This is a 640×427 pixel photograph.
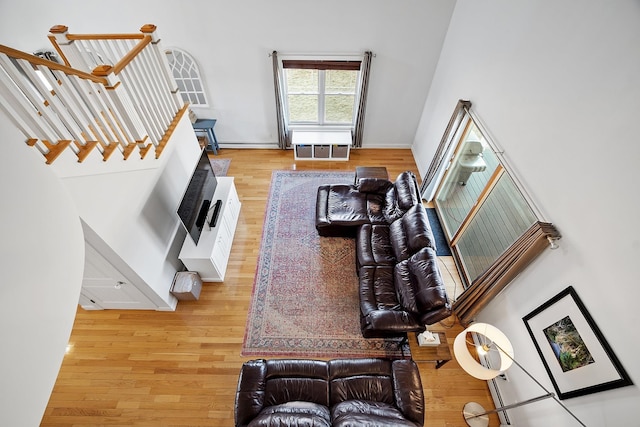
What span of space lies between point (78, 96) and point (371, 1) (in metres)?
3.84

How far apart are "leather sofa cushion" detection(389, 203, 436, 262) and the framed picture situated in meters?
1.21

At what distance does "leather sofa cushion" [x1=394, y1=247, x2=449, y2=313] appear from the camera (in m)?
2.95

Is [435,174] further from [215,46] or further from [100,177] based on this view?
[100,177]

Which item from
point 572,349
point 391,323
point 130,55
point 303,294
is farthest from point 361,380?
point 130,55

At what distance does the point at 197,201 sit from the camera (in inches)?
140

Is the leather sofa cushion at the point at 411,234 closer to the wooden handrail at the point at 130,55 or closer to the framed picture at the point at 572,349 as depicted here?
the framed picture at the point at 572,349

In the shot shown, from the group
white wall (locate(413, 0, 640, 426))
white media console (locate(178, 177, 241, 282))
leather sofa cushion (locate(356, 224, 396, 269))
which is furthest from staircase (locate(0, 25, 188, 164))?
white wall (locate(413, 0, 640, 426))

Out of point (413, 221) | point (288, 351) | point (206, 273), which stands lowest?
point (288, 351)

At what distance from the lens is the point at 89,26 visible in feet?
14.3

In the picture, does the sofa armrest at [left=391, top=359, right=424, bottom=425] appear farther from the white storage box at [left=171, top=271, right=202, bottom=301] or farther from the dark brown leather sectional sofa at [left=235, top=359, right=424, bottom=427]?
the white storage box at [left=171, top=271, right=202, bottom=301]

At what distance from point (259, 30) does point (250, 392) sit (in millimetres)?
4734

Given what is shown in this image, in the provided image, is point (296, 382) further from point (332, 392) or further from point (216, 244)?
point (216, 244)

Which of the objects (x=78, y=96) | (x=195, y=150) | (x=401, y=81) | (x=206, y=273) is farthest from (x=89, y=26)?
(x=401, y=81)

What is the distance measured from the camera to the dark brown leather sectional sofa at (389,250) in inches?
120
